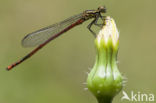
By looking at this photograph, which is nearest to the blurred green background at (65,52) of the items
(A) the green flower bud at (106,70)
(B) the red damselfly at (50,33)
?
(B) the red damselfly at (50,33)

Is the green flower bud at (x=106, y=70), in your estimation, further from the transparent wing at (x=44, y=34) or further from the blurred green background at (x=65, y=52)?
the blurred green background at (x=65, y=52)

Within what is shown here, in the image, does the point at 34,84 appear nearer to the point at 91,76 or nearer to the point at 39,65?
the point at 39,65

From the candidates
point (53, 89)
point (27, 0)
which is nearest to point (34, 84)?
point (53, 89)

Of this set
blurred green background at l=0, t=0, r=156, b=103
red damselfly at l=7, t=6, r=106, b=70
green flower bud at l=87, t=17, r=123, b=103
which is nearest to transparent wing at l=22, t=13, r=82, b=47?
red damselfly at l=7, t=6, r=106, b=70

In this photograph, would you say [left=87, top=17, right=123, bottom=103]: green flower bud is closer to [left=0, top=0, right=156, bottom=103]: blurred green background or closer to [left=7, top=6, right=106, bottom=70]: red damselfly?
[left=7, top=6, right=106, bottom=70]: red damselfly

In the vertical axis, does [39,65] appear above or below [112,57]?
below

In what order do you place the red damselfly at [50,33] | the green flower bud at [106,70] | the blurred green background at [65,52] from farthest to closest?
the blurred green background at [65,52], the red damselfly at [50,33], the green flower bud at [106,70]

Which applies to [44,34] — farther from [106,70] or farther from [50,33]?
[106,70]
